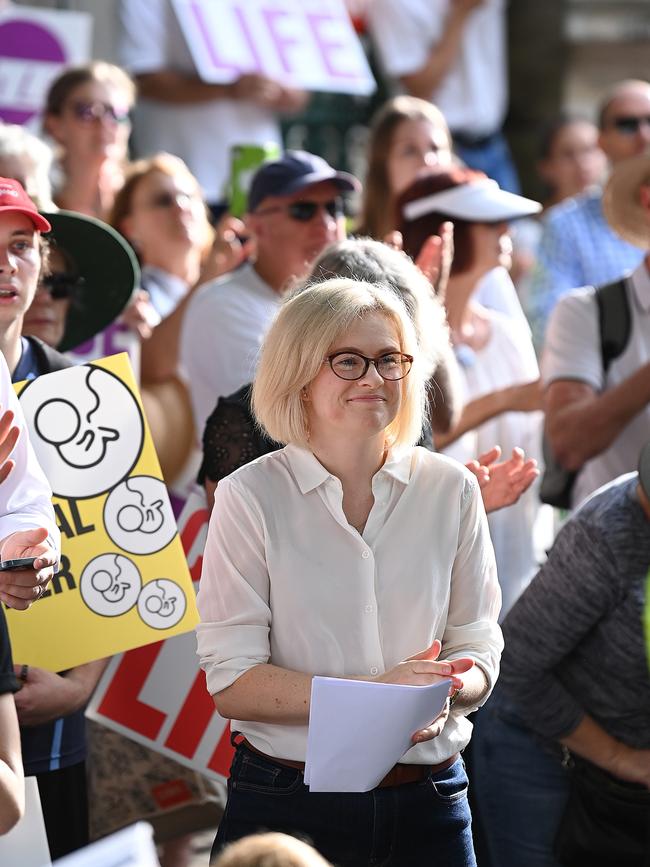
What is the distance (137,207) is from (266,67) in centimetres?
148

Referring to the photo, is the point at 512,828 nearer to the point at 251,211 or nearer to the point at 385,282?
the point at 385,282

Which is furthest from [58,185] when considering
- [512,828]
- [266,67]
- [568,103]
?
[568,103]

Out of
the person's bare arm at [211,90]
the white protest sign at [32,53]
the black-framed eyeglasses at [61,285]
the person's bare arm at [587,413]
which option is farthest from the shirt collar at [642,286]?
the person's bare arm at [211,90]

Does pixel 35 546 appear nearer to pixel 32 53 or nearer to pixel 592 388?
pixel 592 388

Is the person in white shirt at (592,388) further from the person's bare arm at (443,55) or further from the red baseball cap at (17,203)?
the person's bare arm at (443,55)

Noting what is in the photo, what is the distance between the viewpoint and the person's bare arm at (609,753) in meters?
3.17

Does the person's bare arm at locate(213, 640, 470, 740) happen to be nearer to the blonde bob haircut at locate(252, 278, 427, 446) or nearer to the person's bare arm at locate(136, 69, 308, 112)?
the blonde bob haircut at locate(252, 278, 427, 446)

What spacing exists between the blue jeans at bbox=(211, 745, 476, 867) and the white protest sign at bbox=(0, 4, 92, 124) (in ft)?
12.8

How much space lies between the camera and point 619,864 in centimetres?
320

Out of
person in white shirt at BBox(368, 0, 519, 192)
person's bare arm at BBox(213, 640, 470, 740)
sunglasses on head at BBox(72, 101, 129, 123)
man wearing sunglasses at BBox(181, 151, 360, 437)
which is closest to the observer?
person's bare arm at BBox(213, 640, 470, 740)

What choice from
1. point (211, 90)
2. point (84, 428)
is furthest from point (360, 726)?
point (211, 90)

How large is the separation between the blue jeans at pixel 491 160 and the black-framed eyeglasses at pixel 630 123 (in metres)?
1.56

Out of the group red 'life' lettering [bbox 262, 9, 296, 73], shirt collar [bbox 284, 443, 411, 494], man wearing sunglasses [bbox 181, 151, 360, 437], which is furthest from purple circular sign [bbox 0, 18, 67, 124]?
shirt collar [bbox 284, 443, 411, 494]

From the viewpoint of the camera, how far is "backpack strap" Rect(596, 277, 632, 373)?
13.3ft
